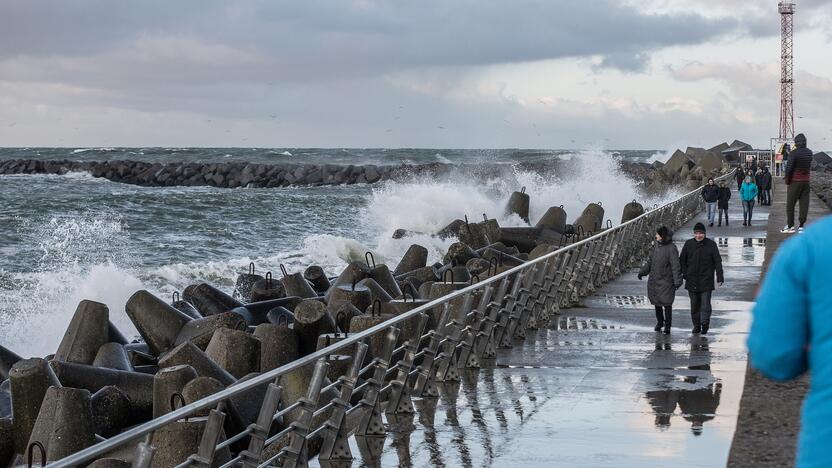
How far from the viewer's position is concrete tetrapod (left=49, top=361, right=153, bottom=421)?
9766 mm

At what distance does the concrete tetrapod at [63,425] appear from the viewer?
7.40m

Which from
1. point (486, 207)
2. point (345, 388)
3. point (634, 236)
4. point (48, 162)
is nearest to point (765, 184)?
point (486, 207)

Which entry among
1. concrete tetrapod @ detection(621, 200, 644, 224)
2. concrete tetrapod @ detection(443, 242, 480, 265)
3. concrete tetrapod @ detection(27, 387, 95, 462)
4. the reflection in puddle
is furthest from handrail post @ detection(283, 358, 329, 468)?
concrete tetrapod @ detection(621, 200, 644, 224)

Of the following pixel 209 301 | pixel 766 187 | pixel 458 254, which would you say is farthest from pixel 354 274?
pixel 766 187

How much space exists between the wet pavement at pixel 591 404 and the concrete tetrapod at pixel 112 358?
11.9 feet

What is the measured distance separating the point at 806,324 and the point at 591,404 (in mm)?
6238

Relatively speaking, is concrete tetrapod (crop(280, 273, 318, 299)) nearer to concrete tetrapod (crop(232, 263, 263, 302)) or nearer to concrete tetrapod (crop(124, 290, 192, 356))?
concrete tetrapod (crop(232, 263, 263, 302))

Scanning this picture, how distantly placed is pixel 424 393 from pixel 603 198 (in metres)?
39.9

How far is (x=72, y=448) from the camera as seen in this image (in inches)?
292

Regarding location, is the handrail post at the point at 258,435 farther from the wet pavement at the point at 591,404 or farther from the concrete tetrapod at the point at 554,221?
the concrete tetrapod at the point at 554,221

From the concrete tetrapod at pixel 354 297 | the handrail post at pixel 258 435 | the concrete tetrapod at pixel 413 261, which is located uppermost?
the handrail post at pixel 258 435

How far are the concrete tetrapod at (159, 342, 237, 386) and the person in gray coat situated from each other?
5046 millimetres

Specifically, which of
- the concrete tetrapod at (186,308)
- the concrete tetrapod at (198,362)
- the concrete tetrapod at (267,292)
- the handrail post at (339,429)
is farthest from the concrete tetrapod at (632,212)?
the handrail post at (339,429)

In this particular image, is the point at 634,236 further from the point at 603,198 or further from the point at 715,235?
the point at 603,198
